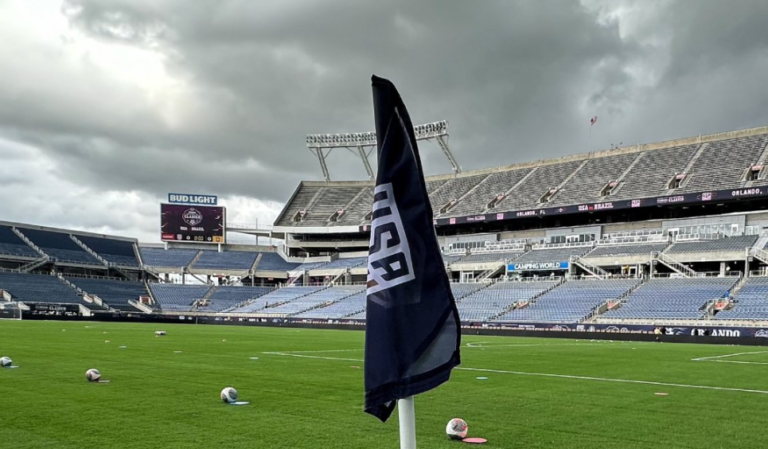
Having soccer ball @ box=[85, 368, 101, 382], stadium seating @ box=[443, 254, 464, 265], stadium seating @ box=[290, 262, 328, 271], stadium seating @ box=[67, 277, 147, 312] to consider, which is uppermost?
stadium seating @ box=[290, 262, 328, 271]

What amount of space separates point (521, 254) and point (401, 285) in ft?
184

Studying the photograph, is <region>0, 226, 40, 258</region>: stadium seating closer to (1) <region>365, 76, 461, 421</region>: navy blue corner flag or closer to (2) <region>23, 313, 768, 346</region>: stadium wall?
(2) <region>23, 313, 768, 346</region>: stadium wall

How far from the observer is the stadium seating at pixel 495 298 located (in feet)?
154

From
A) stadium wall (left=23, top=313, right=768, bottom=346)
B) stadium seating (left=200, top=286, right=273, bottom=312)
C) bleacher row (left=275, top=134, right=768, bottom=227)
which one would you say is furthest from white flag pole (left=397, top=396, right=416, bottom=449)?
stadium seating (left=200, top=286, right=273, bottom=312)

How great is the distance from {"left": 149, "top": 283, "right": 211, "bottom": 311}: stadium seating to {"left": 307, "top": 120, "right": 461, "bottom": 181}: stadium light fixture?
2276cm

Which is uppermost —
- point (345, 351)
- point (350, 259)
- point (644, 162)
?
point (644, 162)

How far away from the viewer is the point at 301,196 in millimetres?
83562

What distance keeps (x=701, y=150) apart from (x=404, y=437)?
6121 centimetres

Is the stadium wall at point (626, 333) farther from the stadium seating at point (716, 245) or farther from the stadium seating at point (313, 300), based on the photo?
the stadium seating at point (716, 245)

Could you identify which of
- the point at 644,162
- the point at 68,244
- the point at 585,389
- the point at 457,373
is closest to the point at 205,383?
the point at 457,373

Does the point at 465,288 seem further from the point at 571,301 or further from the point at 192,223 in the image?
the point at 192,223

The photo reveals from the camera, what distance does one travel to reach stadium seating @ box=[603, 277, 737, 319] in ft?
125

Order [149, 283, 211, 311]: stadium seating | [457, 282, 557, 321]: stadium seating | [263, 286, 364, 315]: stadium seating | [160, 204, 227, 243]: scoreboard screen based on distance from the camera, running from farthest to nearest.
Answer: [160, 204, 227, 243]: scoreboard screen → [149, 283, 211, 311]: stadium seating → [263, 286, 364, 315]: stadium seating → [457, 282, 557, 321]: stadium seating

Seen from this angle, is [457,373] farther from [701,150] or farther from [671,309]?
[701,150]
